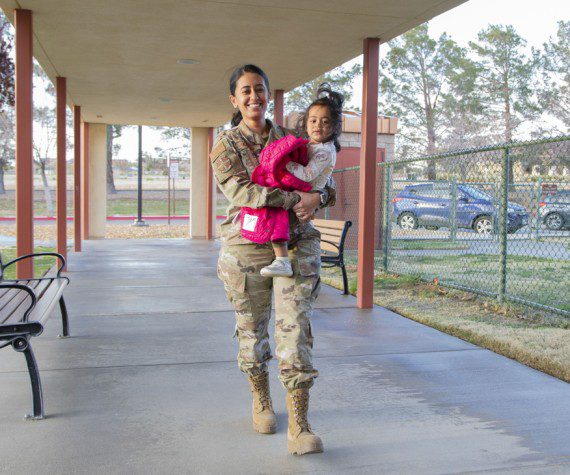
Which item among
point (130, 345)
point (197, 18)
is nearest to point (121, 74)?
point (197, 18)

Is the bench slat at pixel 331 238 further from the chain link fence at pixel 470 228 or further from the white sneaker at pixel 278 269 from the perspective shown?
the white sneaker at pixel 278 269

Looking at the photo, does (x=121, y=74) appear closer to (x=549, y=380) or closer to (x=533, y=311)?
(x=533, y=311)

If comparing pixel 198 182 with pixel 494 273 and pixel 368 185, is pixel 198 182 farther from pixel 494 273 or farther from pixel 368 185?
pixel 368 185

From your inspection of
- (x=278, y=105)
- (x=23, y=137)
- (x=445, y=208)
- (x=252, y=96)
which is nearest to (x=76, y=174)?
(x=278, y=105)

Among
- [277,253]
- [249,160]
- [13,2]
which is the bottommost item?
[277,253]

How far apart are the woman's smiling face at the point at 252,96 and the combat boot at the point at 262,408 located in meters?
1.33

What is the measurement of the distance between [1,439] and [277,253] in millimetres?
1652

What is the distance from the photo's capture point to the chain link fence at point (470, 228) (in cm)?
880

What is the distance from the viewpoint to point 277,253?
2953 millimetres

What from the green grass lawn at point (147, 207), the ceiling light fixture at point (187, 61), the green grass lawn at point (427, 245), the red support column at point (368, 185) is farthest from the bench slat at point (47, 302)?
the green grass lawn at point (147, 207)

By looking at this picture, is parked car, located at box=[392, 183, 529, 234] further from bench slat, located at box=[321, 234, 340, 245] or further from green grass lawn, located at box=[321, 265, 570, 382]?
green grass lawn, located at box=[321, 265, 570, 382]

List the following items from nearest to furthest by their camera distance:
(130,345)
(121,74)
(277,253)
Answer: (277,253) < (130,345) < (121,74)

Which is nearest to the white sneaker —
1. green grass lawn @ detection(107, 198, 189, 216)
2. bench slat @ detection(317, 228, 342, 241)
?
bench slat @ detection(317, 228, 342, 241)

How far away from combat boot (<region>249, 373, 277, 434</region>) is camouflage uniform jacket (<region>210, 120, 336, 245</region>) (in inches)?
29.0
